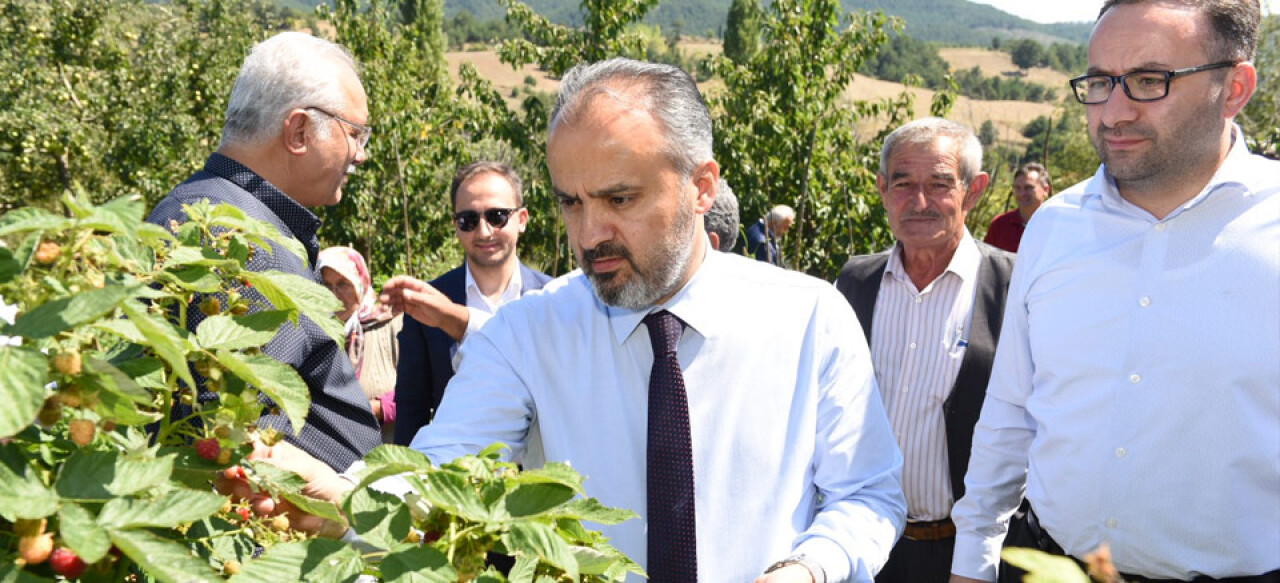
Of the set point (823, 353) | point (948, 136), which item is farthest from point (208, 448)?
point (948, 136)

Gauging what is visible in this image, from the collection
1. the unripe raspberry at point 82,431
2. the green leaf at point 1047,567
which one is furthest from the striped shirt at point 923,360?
the unripe raspberry at point 82,431

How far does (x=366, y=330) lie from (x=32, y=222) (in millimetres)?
3917

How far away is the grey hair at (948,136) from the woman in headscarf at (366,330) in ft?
8.08

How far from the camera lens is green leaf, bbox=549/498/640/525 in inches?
47.5

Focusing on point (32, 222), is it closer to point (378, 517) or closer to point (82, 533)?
point (82, 533)

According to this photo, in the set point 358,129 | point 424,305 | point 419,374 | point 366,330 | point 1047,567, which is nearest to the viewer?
point 1047,567

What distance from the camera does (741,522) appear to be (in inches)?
79.1

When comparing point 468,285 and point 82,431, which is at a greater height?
point 82,431

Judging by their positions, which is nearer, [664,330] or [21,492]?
[21,492]

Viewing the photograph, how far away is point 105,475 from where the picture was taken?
0.95m

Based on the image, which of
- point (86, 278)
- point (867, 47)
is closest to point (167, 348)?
point (86, 278)

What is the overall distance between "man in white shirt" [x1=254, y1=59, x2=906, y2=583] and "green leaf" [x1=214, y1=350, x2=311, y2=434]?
781 millimetres

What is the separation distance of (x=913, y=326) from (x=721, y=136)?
555cm

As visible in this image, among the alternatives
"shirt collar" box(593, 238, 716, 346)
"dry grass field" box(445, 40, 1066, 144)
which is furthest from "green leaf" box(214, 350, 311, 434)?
"dry grass field" box(445, 40, 1066, 144)
